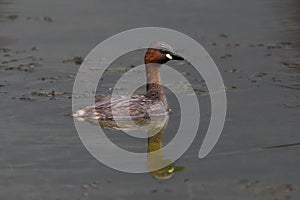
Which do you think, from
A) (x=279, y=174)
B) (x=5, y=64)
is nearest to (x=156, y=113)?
(x=279, y=174)

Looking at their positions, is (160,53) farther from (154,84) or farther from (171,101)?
(171,101)

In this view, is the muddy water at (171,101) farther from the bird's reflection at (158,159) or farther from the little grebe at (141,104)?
the little grebe at (141,104)

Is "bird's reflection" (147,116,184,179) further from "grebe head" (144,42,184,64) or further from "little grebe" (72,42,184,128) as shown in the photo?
"grebe head" (144,42,184,64)

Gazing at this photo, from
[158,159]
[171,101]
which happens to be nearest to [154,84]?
[171,101]

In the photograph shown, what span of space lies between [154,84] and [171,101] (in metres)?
0.41

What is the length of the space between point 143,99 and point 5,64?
3.21 metres

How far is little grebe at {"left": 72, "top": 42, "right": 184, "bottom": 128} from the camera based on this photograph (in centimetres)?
987

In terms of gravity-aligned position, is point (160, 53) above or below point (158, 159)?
above

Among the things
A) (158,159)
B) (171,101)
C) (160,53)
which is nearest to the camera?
(158,159)

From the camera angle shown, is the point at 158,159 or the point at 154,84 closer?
the point at 158,159

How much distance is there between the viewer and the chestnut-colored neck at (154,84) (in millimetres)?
10312

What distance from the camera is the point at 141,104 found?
10.1m

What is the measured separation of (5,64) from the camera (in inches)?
488

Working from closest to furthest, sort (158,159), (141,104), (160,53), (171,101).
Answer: (158,159)
(141,104)
(160,53)
(171,101)
